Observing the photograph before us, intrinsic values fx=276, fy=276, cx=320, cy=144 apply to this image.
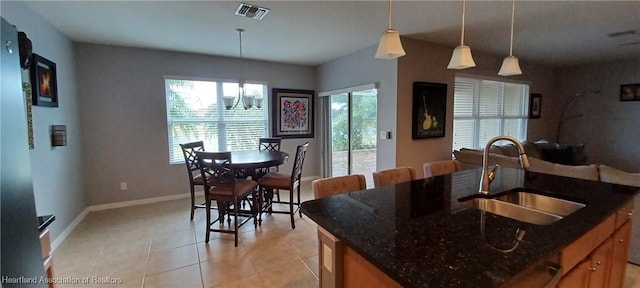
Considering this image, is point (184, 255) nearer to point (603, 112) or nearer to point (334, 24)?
point (334, 24)

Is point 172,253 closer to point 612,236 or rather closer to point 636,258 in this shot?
point 612,236

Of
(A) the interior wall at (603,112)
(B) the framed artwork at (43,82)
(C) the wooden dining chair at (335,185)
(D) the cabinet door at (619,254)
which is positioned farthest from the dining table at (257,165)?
(A) the interior wall at (603,112)

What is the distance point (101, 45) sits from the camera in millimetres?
3748

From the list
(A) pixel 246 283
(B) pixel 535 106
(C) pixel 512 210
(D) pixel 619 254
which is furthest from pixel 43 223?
(B) pixel 535 106

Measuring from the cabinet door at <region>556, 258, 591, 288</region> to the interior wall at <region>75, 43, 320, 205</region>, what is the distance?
15.1ft

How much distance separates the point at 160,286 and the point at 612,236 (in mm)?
2989

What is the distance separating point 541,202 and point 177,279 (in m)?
2.68

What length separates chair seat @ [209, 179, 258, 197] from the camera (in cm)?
285

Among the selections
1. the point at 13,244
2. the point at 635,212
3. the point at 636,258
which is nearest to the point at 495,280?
the point at 13,244

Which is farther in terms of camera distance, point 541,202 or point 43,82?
point 43,82

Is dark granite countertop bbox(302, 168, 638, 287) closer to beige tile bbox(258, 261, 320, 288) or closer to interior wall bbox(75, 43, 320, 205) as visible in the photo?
beige tile bbox(258, 261, 320, 288)

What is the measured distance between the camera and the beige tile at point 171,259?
7.83 feet

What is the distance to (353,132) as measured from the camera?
463 cm

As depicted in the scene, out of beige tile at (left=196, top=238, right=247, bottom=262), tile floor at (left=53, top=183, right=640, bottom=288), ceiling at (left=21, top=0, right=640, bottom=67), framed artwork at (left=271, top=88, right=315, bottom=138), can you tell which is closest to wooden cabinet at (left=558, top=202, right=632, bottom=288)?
tile floor at (left=53, top=183, right=640, bottom=288)
